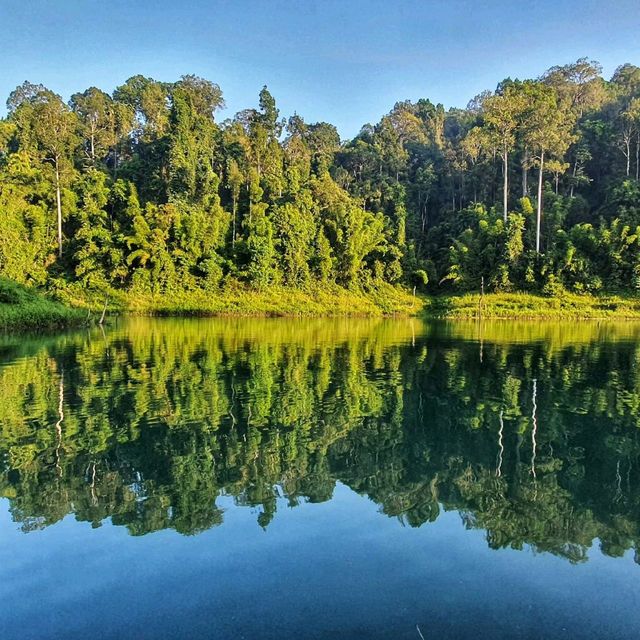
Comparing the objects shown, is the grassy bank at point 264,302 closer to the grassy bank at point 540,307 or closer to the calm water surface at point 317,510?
the grassy bank at point 540,307

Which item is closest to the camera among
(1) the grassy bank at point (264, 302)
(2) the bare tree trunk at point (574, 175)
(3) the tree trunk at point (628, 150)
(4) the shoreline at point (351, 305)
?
(1) the grassy bank at point (264, 302)

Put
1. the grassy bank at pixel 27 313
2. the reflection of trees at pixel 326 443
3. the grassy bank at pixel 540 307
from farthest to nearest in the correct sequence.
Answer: the grassy bank at pixel 540 307 → the grassy bank at pixel 27 313 → the reflection of trees at pixel 326 443

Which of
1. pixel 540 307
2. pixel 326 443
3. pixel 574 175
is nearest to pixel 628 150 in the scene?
pixel 574 175

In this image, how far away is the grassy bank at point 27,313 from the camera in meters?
25.6

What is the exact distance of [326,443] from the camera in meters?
8.62

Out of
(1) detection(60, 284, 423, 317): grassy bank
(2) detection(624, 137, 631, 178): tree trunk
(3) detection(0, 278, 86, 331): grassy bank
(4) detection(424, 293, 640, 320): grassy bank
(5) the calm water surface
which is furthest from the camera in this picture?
(2) detection(624, 137, 631, 178): tree trunk

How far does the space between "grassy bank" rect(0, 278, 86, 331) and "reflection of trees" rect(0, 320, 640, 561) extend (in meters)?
10.3

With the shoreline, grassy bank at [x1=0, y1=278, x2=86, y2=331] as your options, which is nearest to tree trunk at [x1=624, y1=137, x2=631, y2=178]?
the shoreline

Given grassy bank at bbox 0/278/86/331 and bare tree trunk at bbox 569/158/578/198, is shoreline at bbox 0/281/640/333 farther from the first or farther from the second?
bare tree trunk at bbox 569/158/578/198

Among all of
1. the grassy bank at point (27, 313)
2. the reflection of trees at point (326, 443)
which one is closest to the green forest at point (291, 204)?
the grassy bank at point (27, 313)

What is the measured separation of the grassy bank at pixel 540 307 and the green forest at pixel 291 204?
1512mm

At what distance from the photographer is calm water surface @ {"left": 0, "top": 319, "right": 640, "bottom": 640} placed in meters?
4.37

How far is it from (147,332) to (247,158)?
3335 centimetres

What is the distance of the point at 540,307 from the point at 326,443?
4131 centimetres
